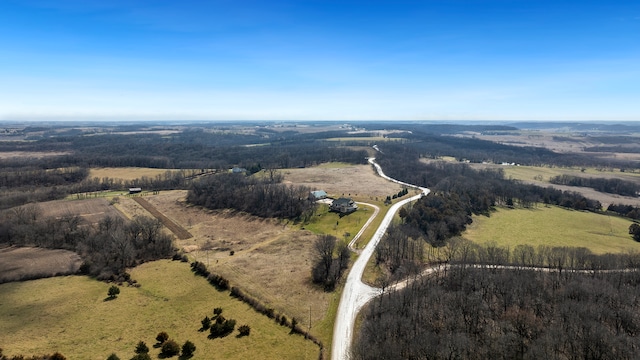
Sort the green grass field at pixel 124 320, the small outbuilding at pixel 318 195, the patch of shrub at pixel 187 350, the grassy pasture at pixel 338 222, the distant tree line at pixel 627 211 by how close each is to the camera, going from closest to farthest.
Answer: the patch of shrub at pixel 187 350, the green grass field at pixel 124 320, the grassy pasture at pixel 338 222, the distant tree line at pixel 627 211, the small outbuilding at pixel 318 195

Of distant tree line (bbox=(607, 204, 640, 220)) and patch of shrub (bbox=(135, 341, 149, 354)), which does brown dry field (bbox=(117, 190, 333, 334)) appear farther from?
distant tree line (bbox=(607, 204, 640, 220))

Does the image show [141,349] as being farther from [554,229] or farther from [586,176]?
[586,176]

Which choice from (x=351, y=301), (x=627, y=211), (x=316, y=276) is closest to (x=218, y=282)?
(x=316, y=276)

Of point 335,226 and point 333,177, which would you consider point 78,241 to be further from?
point 333,177

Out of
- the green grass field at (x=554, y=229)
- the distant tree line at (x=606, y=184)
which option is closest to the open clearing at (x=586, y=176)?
the distant tree line at (x=606, y=184)

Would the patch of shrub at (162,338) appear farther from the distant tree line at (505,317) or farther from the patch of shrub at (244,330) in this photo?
the distant tree line at (505,317)

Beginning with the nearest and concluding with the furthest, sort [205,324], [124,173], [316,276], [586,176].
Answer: [205,324] → [316,276] → [124,173] → [586,176]

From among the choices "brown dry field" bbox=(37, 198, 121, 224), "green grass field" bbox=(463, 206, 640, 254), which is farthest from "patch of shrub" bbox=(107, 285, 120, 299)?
"green grass field" bbox=(463, 206, 640, 254)
